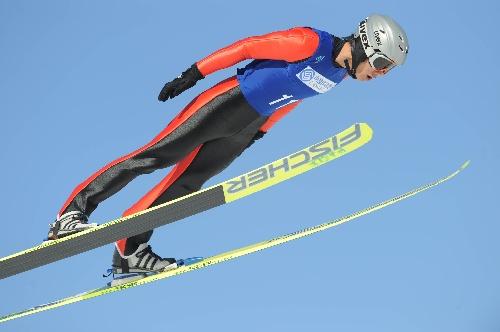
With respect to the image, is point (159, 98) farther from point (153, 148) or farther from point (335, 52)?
point (335, 52)

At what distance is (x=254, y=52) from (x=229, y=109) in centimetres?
36

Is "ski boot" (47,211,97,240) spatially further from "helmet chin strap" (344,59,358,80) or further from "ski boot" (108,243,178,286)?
"helmet chin strap" (344,59,358,80)

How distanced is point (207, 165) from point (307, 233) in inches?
29.0

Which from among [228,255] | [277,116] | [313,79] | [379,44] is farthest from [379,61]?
[228,255]

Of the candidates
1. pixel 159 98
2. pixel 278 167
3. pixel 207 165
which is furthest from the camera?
pixel 207 165

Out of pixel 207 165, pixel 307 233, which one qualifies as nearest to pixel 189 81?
pixel 207 165

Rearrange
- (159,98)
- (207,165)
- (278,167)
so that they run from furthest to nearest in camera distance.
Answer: (207,165), (159,98), (278,167)

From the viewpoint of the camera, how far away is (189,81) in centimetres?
461

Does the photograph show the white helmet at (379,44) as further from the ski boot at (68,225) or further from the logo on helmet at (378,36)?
the ski boot at (68,225)

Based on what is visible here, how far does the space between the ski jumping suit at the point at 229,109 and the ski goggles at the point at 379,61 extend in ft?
0.66

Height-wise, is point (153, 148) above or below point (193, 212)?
above

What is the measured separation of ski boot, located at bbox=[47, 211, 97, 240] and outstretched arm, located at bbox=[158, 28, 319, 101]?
84 cm

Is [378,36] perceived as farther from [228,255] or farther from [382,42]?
[228,255]

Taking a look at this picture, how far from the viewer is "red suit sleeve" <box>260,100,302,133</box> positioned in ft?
16.4
